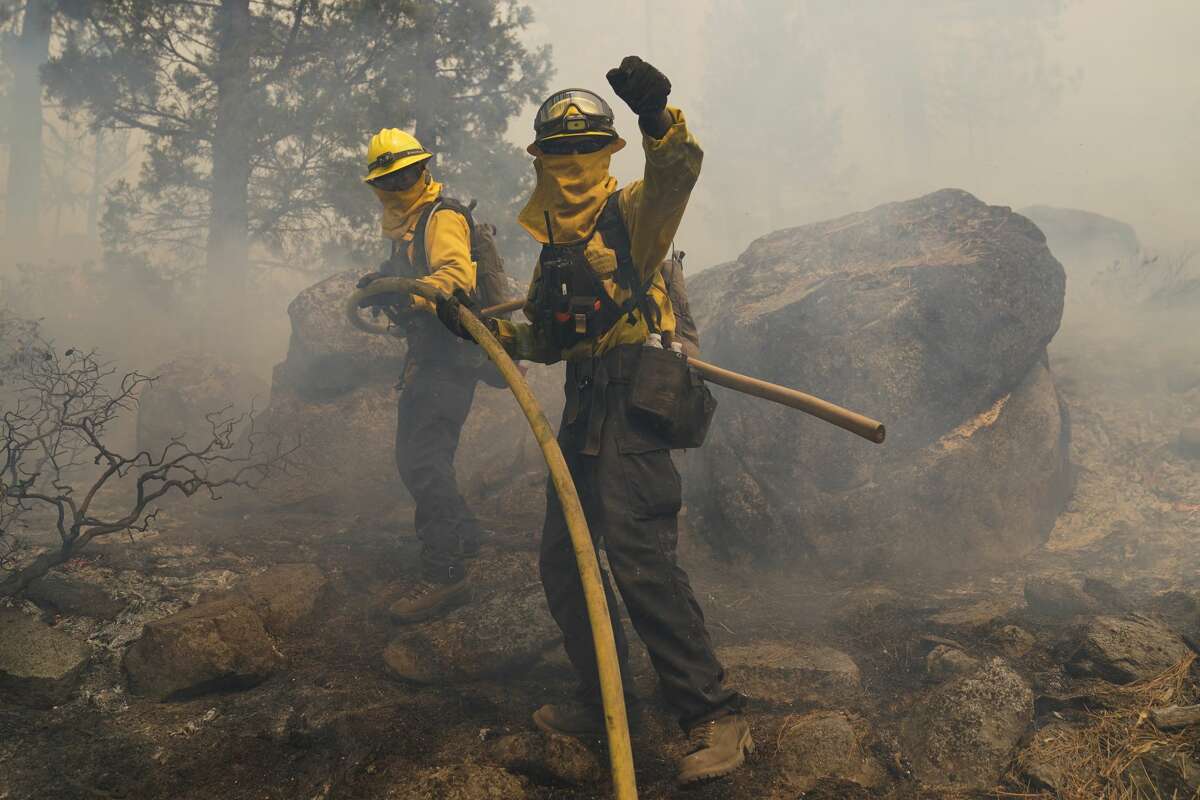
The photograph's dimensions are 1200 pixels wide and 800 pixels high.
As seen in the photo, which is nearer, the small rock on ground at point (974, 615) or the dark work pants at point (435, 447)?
the small rock on ground at point (974, 615)

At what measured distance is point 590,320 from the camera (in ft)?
8.96

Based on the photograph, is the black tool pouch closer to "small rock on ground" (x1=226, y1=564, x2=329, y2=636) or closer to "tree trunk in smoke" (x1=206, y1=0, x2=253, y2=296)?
"small rock on ground" (x1=226, y1=564, x2=329, y2=636)

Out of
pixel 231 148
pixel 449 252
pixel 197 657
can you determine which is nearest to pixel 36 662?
pixel 197 657

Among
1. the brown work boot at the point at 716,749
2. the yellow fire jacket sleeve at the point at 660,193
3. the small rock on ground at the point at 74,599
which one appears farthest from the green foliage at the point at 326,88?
the brown work boot at the point at 716,749

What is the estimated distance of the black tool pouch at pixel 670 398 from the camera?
2658 mm

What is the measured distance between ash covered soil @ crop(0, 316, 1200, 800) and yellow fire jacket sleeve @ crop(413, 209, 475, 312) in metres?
1.67

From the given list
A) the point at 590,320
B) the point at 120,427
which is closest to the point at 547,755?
the point at 590,320

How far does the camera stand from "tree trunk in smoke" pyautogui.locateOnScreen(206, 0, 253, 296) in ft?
33.0

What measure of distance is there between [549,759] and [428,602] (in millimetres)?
1677

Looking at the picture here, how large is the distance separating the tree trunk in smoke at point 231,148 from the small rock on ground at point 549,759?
10278 mm

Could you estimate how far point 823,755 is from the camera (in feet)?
8.46

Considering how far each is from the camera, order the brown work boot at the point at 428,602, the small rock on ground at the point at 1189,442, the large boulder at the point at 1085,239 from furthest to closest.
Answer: the large boulder at the point at 1085,239 → the small rock on ground at the point at 1189,442 → the brown work boot at the point at 428,602

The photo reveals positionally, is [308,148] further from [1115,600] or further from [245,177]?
[1115,600]

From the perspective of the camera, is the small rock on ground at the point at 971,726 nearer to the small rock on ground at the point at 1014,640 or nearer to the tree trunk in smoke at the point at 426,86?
the small rock on ground at the point at 1014,640
